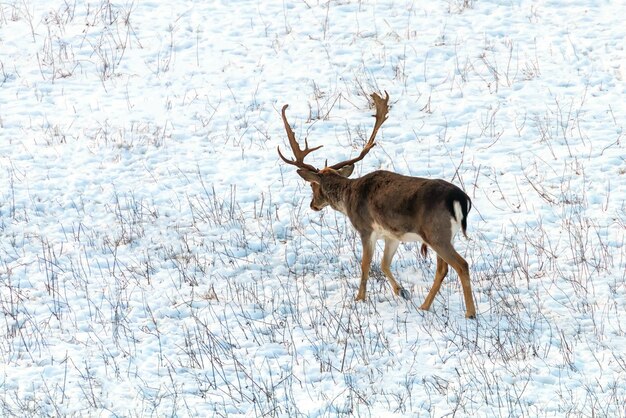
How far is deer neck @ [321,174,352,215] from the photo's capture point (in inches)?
392

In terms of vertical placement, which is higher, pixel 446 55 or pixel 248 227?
pixel 446 55

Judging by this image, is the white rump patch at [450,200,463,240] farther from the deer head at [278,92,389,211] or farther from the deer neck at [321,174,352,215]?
the deer head at [278,92,389,211]

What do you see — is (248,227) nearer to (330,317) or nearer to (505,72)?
(330,317)

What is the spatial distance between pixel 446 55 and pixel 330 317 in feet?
23.2

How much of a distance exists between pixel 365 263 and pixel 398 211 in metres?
0.72

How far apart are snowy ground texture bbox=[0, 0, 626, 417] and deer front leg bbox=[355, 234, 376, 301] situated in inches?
8.1

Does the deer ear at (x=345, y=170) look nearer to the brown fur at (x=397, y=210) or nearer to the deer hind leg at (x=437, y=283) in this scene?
the brown fur at (x=397, y=210)

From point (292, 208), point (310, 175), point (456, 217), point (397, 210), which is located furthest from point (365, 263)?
point (292, 208)

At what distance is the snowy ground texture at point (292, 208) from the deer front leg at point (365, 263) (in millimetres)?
205

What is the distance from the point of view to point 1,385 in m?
7.65

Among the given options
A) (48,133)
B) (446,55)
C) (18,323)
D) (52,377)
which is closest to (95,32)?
(48,133)

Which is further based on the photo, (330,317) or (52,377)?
(330,317)

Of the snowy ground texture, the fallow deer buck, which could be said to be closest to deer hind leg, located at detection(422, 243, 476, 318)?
the fallow deer buck

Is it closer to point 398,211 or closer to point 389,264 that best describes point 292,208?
point 389,264
